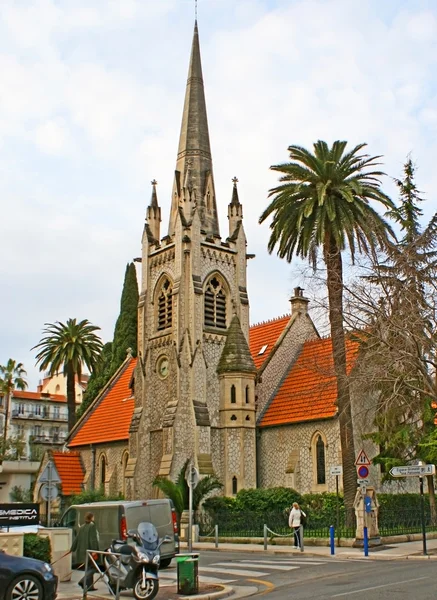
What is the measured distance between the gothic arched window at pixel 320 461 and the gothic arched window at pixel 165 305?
10660mm

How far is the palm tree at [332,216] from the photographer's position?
3072cm

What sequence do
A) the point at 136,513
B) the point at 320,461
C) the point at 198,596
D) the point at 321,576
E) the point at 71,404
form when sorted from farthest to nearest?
the point at 71,404 < the point at 320,461 < the point at 136,513 < the point at 321,576 < the point at 198,596

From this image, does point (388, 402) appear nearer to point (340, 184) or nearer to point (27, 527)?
point (340, 184)

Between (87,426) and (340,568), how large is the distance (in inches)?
1349

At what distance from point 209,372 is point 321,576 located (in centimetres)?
2303

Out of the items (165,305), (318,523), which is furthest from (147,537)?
(165,305)

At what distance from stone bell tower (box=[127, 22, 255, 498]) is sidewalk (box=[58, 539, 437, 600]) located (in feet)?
25.5

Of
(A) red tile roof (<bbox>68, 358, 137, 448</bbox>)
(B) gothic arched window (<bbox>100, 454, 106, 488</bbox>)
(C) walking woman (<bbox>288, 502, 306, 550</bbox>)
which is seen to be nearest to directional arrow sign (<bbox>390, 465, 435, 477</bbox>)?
(C) walking woman (<bbox>288, 502, 306, 550</bbox>)

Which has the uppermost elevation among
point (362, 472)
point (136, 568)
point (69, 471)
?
point (69, 471)

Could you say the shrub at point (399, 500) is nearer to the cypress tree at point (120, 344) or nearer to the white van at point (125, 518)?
the white van at point (125, 518)

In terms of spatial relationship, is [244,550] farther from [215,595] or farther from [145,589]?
[145,589]

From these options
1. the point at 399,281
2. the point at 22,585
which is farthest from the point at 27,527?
the point at 399,281

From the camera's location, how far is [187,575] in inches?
574

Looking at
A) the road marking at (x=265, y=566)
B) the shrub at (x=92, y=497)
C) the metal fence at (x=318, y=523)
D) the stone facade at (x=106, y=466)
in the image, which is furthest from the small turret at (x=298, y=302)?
the road marking at (x=265, y=566)
